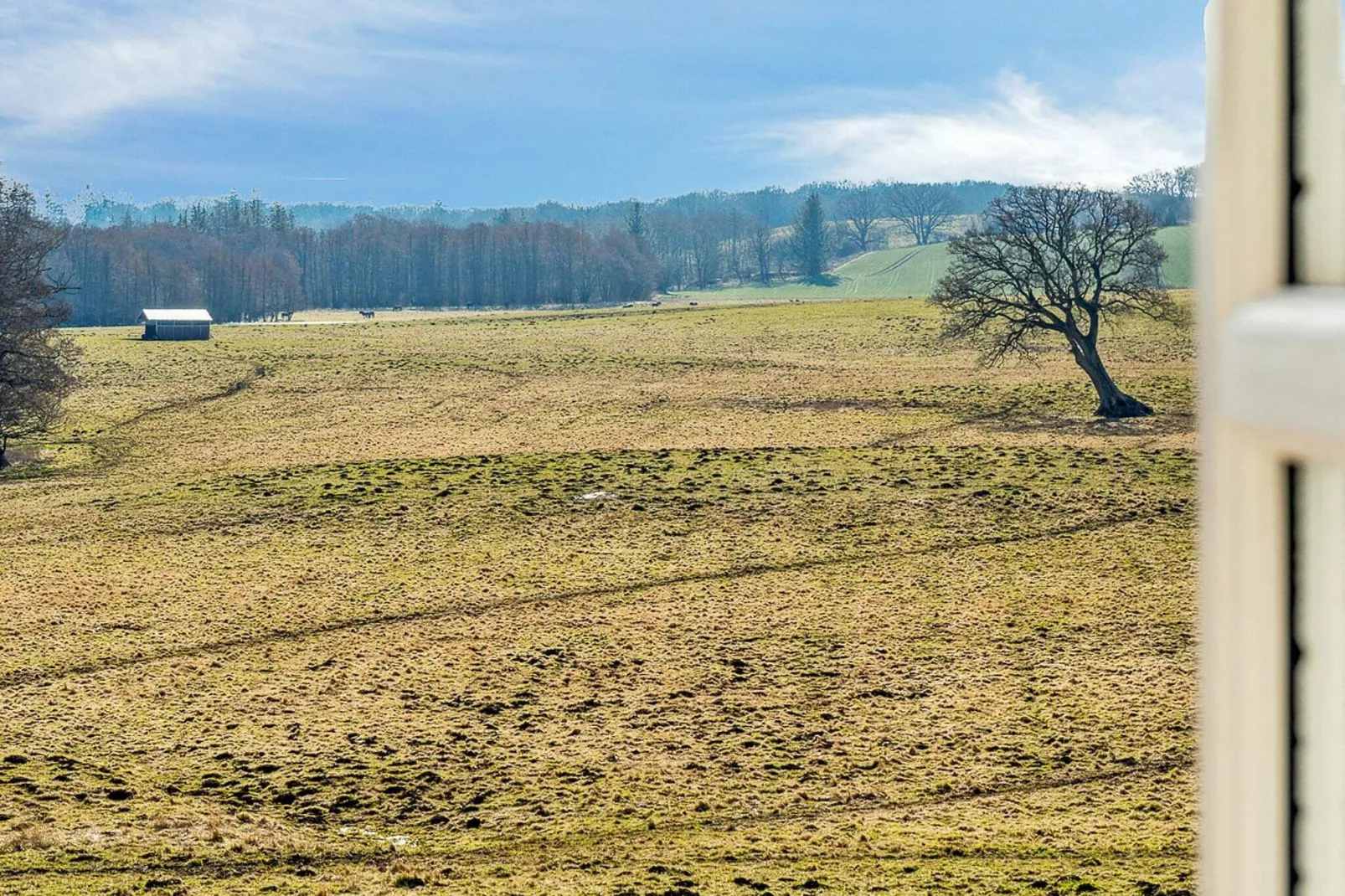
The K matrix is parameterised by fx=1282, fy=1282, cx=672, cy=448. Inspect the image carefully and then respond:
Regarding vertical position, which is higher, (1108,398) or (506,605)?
(1108,398)

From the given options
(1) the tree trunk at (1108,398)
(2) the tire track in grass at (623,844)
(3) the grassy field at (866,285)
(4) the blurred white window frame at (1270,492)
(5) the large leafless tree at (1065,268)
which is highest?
(3) the grassy field at (866,285)

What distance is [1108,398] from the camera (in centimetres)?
3444

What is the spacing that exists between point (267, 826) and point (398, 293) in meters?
161

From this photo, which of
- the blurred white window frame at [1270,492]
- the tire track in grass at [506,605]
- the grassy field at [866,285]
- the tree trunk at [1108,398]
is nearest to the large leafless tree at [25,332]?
the tire track in grass at [506,605]

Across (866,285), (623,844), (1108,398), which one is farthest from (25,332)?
(866,285)

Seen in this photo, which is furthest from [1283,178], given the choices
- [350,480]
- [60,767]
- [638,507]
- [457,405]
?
[457,405]

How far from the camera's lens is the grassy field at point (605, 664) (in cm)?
914

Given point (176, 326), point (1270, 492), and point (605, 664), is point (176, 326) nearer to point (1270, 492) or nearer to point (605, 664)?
point (605, 664)

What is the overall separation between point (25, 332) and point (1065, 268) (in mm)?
27366

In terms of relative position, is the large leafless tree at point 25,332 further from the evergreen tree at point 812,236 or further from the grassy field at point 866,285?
the evergreen tree at point 812,236

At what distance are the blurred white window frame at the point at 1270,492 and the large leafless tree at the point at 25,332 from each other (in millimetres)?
31771

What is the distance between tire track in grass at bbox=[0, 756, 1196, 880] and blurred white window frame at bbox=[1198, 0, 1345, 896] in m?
8.40

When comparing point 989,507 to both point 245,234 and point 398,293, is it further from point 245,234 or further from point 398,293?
point 245,234

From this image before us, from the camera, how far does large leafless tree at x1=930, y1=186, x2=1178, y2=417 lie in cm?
3478
